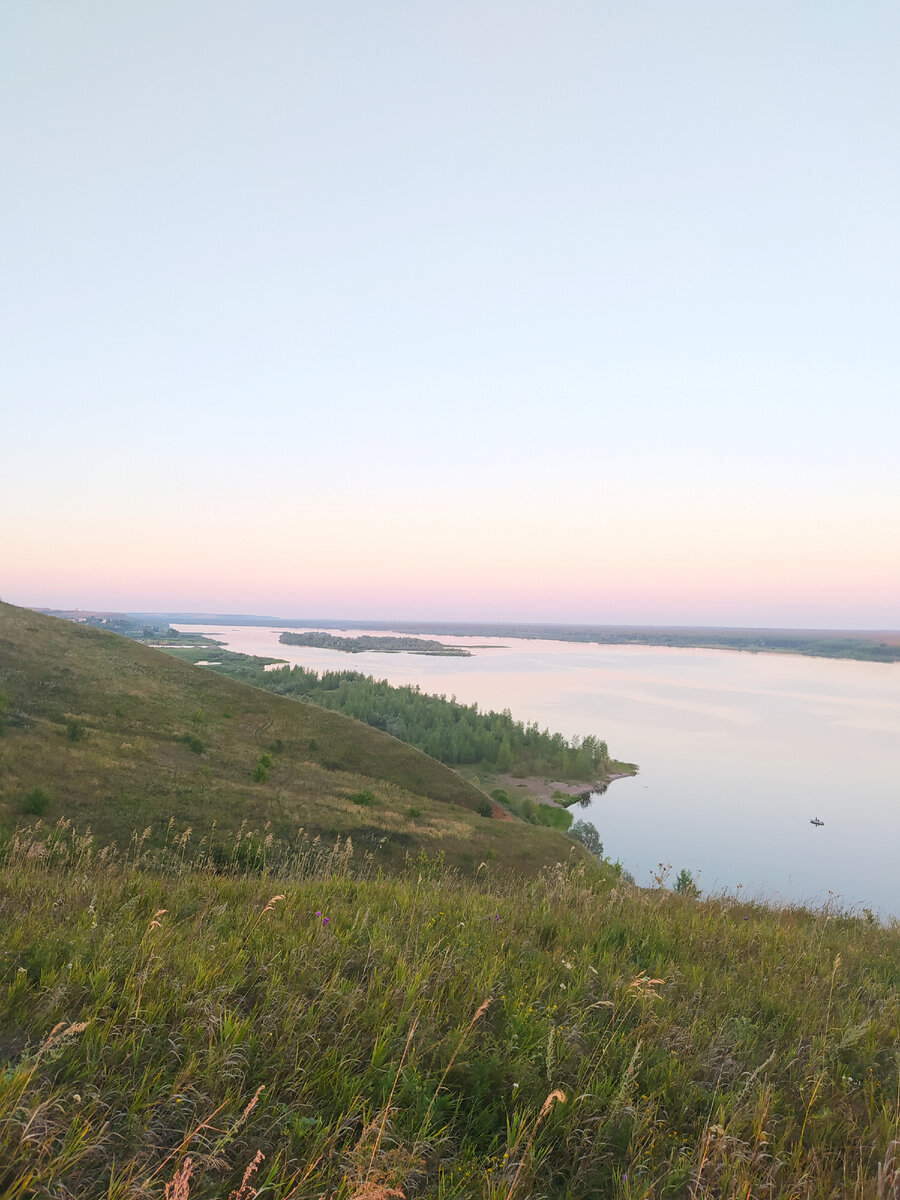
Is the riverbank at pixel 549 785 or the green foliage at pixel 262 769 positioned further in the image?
the riverbank at pixel 549 785

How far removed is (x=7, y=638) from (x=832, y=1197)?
5711 cm

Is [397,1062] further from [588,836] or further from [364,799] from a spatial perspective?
[588,836]

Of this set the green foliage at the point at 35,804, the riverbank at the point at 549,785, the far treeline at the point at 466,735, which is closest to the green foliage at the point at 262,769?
the green foliage at the point at 35,804

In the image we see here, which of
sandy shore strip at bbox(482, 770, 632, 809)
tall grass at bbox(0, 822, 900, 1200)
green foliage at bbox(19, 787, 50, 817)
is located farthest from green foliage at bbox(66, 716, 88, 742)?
sandy shore strip at bbox(482, 770, 632, 809)

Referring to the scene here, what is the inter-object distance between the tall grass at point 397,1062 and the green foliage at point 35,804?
20.7 meters

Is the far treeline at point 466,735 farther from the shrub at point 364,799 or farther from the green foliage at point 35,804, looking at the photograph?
the green foliage at point 35,804

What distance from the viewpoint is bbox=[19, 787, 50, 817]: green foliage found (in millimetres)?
21500

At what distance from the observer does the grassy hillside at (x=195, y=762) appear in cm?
2498

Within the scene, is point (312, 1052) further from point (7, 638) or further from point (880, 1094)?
point (7, 638)

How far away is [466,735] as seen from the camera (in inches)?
4112

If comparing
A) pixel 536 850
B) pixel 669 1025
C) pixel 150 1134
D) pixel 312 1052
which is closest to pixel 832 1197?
pixel 669 1025

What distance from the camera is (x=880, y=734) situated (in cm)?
11231

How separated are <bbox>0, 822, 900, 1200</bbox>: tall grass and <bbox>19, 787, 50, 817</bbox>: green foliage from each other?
20.7 metres

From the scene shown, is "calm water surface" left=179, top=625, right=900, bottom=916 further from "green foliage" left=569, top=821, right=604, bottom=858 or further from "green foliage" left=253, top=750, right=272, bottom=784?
"green foliage" left=253, top=750, right=272, bottom=784
